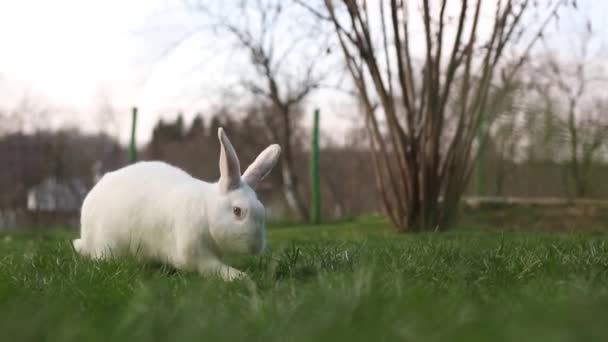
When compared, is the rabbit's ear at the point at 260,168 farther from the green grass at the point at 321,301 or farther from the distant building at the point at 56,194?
the distant building at the point at 56,194

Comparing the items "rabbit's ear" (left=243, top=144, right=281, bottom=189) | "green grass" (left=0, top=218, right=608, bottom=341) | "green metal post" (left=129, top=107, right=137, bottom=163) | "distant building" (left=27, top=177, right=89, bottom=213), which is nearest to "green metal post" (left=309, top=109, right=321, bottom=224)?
"green metal post" (left=129, top=107, right=137, bottom=163)

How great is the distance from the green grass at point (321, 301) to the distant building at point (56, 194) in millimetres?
6864

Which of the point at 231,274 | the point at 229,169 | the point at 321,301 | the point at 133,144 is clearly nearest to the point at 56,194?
the point at 133,144

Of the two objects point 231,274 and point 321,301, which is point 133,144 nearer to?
point 231,274

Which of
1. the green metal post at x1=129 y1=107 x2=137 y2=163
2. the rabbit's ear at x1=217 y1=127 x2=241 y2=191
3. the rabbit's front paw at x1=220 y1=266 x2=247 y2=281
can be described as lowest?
the rabbit's front paw at x1=220 y1=266 x2=247 y2=281

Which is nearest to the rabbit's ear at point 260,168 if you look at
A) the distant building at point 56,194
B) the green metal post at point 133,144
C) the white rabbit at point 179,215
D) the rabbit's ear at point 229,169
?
the white rabbit at point 179,215

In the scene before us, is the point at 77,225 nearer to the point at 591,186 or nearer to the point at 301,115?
the point at 301,115

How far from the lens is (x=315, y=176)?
1012 cm

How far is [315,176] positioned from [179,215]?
7221 mm

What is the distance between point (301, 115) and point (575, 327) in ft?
32.0

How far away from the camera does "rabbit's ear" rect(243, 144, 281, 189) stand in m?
2.98

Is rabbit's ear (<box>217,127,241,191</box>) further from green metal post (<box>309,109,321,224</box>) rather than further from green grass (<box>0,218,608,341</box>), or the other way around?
green metal post (<box>309,109,321,224</box>)

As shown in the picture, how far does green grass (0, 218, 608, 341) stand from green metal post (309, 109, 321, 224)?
6.85 m

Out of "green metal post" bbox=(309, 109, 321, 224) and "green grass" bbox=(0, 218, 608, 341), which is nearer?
"green grass" bbox=(0, 218, 608, 341)
